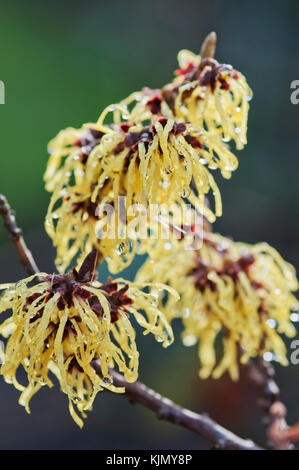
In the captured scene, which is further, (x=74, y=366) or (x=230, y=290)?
(x=230, y=290)

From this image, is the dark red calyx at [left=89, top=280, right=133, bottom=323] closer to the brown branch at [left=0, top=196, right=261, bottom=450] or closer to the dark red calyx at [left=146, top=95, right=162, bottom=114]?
the brown branch at [left=0, top=196, right=261, bottom=450]

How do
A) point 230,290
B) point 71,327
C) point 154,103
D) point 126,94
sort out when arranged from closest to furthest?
point 71,327
point 154,103
point 230,290
point 126,94

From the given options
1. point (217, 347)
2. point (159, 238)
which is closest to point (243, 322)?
point (159, 238)

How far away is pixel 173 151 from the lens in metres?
Answer: 0.71

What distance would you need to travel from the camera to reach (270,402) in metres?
0.97

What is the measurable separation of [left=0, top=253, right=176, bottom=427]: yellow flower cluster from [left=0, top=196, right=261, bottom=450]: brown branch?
54 mm

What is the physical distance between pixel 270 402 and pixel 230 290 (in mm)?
196

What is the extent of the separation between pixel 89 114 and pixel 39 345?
2.28 metres

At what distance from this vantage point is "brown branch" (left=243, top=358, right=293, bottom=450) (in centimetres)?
89

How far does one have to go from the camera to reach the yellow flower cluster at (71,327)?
682 millimetres

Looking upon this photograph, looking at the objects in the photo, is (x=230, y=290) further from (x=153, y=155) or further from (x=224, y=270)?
(x=153, y=155)

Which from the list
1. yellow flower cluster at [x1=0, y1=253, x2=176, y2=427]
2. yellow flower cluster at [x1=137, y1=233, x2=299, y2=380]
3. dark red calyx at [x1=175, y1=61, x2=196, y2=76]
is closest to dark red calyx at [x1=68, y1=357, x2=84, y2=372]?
yellow flower cluster at [x1=0, y1=253, x2=176, y2=427]

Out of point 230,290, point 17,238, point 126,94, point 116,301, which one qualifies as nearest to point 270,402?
point 230,290
